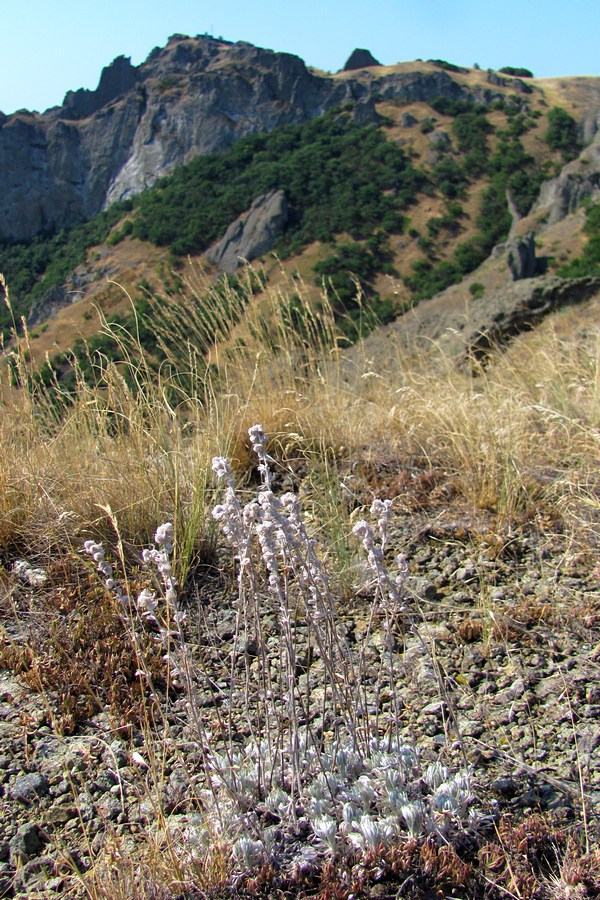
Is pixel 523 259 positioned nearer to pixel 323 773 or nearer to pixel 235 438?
pixel 235 438

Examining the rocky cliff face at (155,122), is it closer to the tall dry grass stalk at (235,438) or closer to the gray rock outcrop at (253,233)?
the gray rock outcrop at (253,233)

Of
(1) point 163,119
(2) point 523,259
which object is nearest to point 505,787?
(2) point 523,259

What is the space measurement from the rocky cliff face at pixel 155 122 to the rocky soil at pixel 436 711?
87399 mm

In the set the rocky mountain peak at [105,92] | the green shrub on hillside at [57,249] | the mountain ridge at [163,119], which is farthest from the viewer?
the rocky mountain peak at [105,92]

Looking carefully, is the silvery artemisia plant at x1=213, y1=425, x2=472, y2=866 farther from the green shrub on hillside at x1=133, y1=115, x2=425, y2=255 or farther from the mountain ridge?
the mountain ridge

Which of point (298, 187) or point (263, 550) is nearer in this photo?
point (263, 550)

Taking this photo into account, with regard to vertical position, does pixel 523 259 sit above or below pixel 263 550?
above

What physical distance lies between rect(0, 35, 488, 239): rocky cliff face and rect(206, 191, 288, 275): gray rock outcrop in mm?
29869

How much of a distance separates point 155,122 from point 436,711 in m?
101

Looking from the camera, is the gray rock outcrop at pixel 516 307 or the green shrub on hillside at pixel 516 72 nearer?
the gray rock outcrop at pixel 516 307

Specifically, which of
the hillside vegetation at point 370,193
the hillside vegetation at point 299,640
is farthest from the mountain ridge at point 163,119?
the hillside vegetation at point 299,640

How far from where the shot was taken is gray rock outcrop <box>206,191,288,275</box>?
55875 mm

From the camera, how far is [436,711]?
1.93 meters

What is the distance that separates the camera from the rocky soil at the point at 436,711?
5.21 feet
